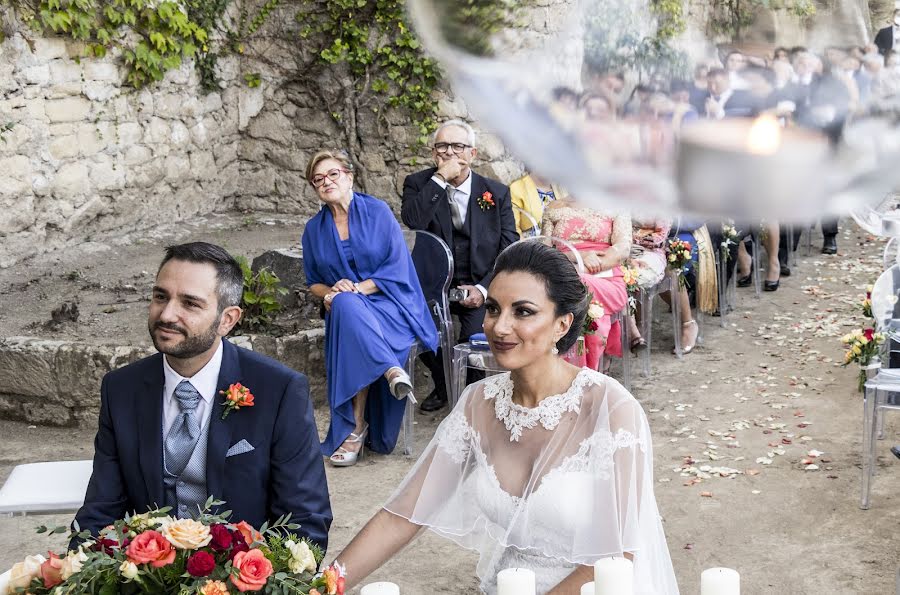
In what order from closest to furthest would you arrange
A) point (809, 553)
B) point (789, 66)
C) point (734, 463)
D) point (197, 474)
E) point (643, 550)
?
point (789, 66)
point (643, 550)
point (197, 474)
point (809, 553)
point (734, 463)

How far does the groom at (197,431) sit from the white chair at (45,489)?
586mm

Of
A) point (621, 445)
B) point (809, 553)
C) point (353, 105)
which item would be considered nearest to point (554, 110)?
point (621, 445)

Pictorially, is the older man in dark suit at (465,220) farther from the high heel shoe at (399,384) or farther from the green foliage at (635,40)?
the green foliage at (635,40)

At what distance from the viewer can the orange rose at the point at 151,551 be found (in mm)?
1832

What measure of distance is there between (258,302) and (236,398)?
114 inches

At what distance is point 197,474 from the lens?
2.69 meters

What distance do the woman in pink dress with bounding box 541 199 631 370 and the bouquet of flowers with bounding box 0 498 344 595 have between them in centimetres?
376

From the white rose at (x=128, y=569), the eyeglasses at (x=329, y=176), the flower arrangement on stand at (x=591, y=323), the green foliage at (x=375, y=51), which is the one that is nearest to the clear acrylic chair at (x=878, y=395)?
the flower arrangement on stand at (x=591, y=323)

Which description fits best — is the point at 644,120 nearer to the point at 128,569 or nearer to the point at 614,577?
the point at 614,577

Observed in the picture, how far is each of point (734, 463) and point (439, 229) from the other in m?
1.91

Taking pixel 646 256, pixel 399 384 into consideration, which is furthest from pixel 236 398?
pixel 646 256

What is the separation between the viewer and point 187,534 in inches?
73.5

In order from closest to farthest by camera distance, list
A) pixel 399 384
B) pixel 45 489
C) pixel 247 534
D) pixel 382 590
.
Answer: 1. pixel 382 590
2. pixel 247 534
3. pixel 45 489
4. pixel 399 384

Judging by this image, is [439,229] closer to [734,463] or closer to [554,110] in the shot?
[734,463]
